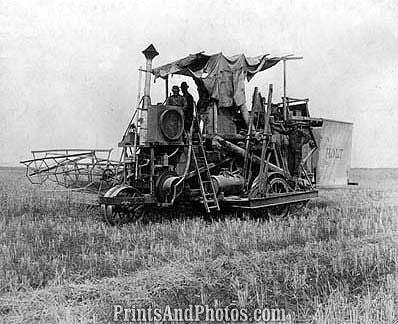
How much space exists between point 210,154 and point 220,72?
1903mm

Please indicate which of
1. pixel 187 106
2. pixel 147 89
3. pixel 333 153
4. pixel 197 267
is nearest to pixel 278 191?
pixel 333 153

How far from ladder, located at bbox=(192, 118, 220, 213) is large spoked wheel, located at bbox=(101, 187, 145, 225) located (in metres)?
1.38

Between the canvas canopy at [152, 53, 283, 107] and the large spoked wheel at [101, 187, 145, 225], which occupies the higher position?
the canvas canopy at [152, 53, 283, 107]

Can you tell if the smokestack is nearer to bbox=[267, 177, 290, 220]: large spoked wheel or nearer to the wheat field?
the wheat field

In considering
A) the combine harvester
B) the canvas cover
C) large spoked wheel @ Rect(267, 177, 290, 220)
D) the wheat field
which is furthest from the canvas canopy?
the wheat field

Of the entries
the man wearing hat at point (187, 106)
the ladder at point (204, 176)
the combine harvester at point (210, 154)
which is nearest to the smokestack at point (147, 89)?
the combine harvester at point (210, 154)

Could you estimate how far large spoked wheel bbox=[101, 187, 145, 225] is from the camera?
9.67 meters

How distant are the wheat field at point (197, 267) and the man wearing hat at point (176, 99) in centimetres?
287

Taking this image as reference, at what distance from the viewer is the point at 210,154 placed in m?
11.3

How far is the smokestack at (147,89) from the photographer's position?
10.3 metres

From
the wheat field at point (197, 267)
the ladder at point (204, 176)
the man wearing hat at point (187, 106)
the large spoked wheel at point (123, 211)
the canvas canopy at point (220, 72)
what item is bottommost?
the wheat field at point (197, 267)

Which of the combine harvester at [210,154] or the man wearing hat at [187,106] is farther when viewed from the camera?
the man wearing hat at [187,106]

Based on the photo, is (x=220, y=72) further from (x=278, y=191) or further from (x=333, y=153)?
(x=333, y=153)

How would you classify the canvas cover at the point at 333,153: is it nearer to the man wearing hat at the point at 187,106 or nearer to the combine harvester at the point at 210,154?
the combine harvester at the point at 210,154
